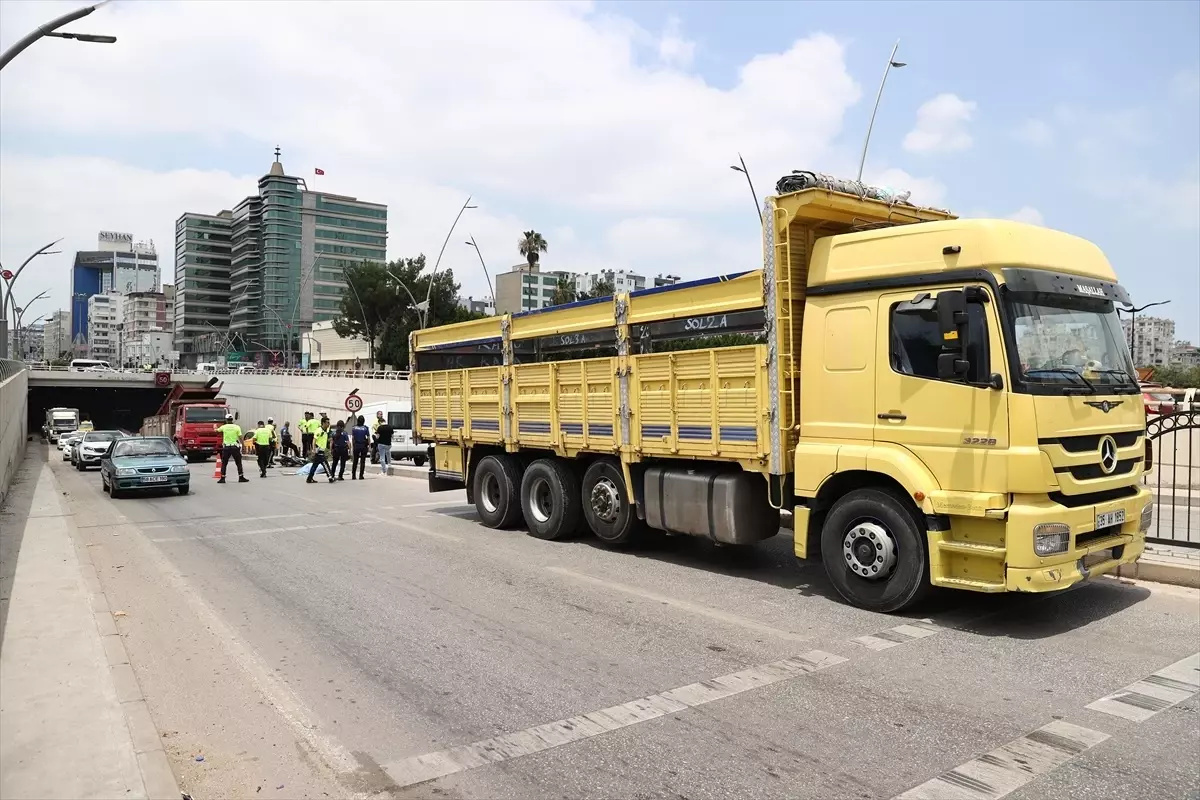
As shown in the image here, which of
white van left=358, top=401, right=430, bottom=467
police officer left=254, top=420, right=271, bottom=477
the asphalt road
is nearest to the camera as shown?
the asphalt road

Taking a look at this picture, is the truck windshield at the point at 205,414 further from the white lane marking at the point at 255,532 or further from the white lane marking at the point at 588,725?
the white lane marking at the point at 588,725

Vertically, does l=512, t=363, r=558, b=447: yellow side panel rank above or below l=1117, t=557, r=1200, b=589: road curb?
above

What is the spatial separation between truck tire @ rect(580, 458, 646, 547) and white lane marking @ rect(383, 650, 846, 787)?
4.15 m

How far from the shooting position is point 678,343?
29.5 feet

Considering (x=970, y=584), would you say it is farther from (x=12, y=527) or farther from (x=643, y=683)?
(x=12, y=527)

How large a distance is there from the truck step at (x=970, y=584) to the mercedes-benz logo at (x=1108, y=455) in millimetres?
1381

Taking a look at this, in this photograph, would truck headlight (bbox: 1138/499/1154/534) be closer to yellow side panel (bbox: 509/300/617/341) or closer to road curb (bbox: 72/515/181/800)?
yellow side panel (bbox: 509/300/617/341)

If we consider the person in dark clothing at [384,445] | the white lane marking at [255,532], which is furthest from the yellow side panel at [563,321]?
the person in dark clothing at [384,445]

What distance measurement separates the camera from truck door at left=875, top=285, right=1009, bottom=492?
631cm

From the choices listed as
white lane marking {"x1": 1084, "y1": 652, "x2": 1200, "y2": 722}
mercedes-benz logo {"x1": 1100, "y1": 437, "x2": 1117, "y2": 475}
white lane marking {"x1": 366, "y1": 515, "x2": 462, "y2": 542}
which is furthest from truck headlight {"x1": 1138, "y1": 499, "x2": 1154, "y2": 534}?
white lane marking {"x1": 366, "y1": 515, "x2": 462, "y2": 542}

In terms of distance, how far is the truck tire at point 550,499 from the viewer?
10.8 metres

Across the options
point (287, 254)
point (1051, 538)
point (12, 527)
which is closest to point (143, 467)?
point (12, 527)

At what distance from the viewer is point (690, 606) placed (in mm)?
7445

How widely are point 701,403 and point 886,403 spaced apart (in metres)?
2.08
